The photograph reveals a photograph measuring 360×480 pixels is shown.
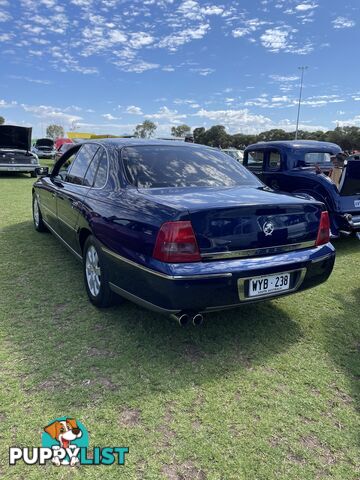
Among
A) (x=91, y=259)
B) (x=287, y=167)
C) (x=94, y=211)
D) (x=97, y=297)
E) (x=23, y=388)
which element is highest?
(x=287, y=167)

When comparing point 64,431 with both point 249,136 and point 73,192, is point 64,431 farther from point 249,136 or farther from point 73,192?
point 249,136

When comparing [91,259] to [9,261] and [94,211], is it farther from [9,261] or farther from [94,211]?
[9,261]

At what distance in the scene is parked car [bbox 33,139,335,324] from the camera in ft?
8.25

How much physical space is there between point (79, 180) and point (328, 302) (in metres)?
2.84

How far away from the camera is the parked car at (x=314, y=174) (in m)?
5.84

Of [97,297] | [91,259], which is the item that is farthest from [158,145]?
[97,297]

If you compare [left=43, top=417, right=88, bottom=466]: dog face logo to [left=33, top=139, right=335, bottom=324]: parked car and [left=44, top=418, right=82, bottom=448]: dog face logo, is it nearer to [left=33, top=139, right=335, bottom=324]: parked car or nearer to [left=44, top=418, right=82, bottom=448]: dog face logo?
[left=44, top=418, right=82, bottom=448]: dog face logo

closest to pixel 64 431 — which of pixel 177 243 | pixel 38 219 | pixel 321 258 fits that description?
pixel 177 243

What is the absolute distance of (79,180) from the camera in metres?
4.08

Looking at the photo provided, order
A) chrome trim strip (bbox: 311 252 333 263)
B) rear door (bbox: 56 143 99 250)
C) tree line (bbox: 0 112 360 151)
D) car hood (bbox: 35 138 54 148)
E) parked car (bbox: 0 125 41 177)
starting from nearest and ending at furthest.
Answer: chrome trim strip (bbox: 311 252 333 263) → rear door (bbox: 56 143 99 250) → parked car (bbox: 0 125 41 177) → car hood (bbox: 35 138 54 148) → tree line (bbox: 0 112 360 151)

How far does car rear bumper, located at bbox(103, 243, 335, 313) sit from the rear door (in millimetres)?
→ 1137

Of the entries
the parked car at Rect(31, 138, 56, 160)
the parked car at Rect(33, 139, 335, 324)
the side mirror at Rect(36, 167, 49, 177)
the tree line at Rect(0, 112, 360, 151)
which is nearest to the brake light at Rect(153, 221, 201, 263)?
the parked car at Rect(33, 139, 335, 324)

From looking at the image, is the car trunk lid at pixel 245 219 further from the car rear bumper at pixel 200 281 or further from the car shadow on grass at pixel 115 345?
the car shadow on grass at pixel 115 345

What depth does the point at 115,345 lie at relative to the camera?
2875mm
